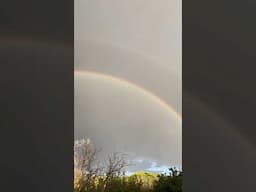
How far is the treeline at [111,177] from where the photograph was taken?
111 inches

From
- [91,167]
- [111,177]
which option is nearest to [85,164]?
[91,167]

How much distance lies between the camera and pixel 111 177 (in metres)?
2.89

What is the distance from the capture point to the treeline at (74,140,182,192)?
2828mm

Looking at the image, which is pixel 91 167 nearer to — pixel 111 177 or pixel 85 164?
pixel 85 164
